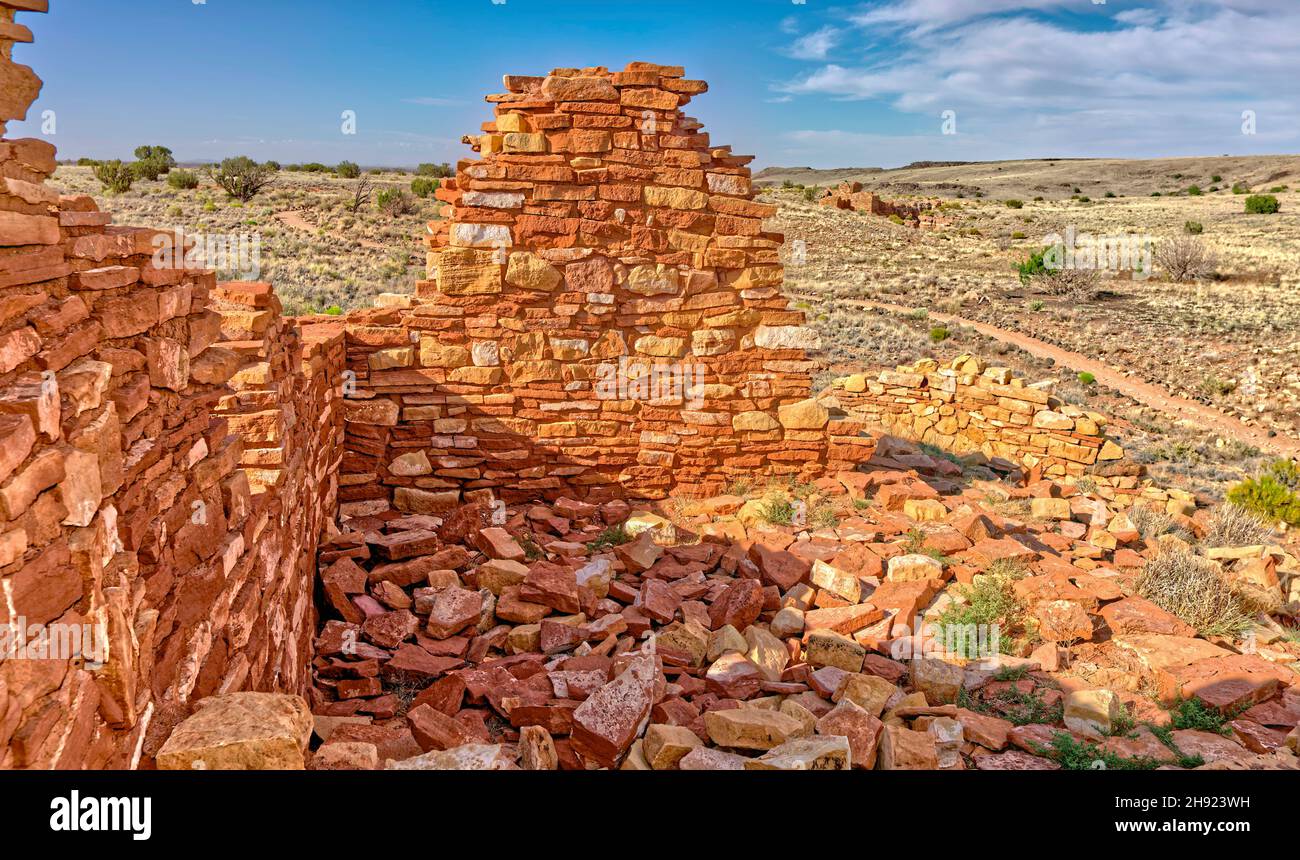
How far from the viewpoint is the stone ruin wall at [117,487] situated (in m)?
1.92

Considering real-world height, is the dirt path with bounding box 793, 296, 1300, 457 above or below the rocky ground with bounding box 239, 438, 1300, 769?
above

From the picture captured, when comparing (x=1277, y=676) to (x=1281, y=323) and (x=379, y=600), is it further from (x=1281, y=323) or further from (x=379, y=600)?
(x=1281, y=323)

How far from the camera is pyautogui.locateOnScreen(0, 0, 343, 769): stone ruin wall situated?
1923 mm

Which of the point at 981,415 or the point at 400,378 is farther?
the point at 981,415

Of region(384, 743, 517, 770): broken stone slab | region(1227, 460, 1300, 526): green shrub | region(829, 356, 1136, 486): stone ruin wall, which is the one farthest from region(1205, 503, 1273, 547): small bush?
region(384, 743, 517, 770): broken stone slab

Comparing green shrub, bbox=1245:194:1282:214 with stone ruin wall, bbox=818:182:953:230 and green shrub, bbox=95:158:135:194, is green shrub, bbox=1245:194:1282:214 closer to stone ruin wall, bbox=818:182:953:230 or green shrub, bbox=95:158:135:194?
stone ruin wall, bbox=818:182:953:230

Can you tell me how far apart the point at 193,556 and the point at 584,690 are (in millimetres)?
2013

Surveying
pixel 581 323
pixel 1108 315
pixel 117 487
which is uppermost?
pixel 1108 315

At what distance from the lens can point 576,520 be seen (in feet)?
23.4

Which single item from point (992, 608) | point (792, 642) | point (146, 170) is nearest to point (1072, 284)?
point (992, 608)

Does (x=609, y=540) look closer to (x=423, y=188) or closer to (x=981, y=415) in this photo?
(x=981, y=415)

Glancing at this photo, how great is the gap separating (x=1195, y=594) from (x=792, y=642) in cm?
322

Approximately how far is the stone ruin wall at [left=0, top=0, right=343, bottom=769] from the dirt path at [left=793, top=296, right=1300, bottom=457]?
17.8 meters
